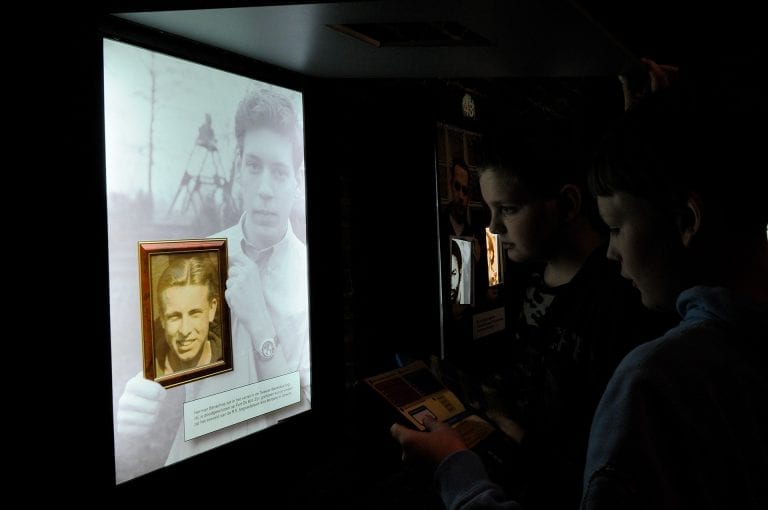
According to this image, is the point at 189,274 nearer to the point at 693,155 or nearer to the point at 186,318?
the point at 186,318

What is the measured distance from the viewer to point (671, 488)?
78 centimetres

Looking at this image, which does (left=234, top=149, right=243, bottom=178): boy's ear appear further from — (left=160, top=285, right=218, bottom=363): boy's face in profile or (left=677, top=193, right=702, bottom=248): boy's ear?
(left=677, top=193, right=702, bottom=248): boy's ear

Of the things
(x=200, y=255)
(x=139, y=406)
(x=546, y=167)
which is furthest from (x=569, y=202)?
(x=139, y=406)

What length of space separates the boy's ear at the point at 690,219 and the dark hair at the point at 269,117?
3.67 feet

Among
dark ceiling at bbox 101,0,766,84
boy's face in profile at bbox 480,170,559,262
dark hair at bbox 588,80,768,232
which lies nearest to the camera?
dark hair at bbox 588,80,768,232

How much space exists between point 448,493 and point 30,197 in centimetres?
93

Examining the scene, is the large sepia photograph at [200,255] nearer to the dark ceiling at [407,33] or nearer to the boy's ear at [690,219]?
the dark ceiling at [407,33]

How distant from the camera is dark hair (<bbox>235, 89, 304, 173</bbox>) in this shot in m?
1.62

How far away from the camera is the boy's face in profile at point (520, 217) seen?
6.44 feet

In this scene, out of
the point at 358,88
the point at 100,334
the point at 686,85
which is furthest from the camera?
the point at 358,88

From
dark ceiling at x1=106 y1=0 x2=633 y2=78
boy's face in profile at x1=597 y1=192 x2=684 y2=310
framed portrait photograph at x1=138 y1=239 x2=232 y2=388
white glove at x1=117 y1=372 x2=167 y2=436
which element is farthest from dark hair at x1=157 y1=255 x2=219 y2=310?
boy's face in profile at x1=597 y1=192 x2=684 y2=310

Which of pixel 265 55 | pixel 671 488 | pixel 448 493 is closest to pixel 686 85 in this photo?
pixel 671 488

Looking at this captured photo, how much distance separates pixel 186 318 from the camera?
147 cm

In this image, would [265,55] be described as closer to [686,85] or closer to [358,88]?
[358,88]
